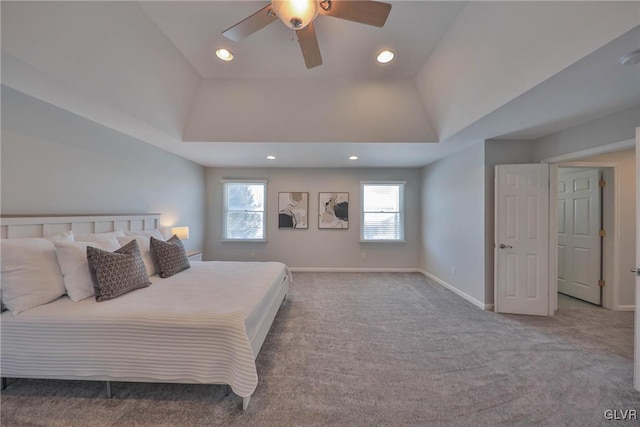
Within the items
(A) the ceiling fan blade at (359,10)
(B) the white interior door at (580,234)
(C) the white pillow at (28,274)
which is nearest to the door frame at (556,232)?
(B) the white interior door at (580,234)

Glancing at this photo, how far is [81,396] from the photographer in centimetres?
166

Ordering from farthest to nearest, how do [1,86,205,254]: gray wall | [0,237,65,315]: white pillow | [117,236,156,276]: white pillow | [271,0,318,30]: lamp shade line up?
[117,236,156,276]: white pillow
[1,86,205,254]: gray wall
[0,237,65,315]: white pillow
[271,0,318,30]: lamp shade

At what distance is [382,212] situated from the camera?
5.26 m

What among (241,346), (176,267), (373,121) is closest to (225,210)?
(176,267)

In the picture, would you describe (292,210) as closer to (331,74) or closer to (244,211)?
(244,211)

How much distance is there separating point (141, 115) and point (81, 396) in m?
2.51

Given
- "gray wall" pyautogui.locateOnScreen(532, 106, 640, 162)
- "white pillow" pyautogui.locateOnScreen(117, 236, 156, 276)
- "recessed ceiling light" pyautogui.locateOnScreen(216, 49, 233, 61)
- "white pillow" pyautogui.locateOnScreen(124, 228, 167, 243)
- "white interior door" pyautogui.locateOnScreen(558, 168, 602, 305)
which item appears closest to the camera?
"gray wall" pyautogui.locateOnScreen(532, 106, 640, 162)

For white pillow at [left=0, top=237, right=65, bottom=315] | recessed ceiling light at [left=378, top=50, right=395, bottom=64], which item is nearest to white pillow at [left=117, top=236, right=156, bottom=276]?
white pillow at [left=0, top=237, right=65, bottom=315]

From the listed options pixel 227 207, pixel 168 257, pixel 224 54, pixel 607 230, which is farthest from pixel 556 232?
pixel 227 207

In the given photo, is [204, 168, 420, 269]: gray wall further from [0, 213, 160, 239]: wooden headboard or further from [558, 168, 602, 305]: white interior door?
[558, 168, 602, 305]: white interior door

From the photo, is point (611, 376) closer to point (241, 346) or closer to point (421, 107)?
point (241, 346)

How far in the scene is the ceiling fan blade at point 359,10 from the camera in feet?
4.70

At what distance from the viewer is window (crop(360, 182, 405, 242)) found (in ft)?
17.2

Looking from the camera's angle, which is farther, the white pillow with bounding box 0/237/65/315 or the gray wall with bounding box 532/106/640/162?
the gray wall with bounding box 532/106/640/162
